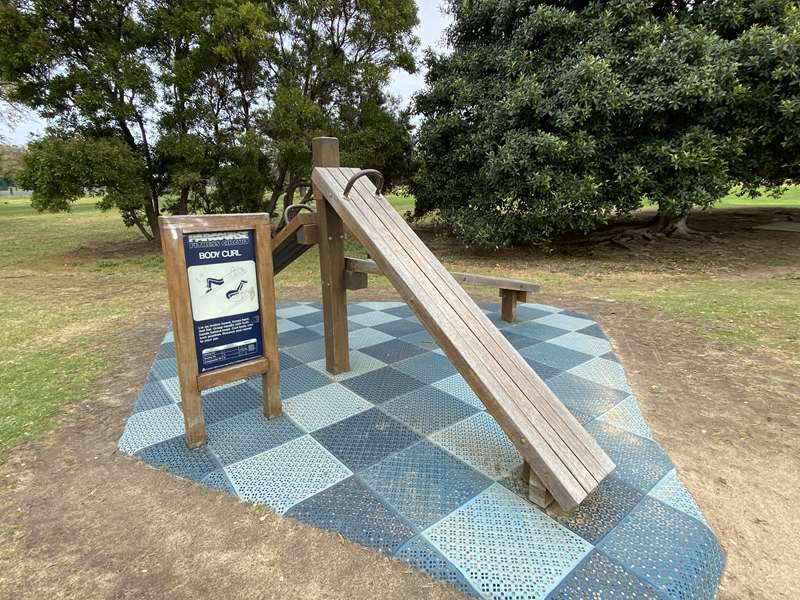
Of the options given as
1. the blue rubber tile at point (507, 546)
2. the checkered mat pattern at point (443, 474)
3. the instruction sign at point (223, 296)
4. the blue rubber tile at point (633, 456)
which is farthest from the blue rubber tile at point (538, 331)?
the instruction sign at point (223, 296)

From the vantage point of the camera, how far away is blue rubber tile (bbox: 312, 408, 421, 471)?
2371 mm

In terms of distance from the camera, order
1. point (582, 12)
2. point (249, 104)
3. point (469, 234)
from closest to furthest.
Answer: point (582, 12), point (469, 234), point (249, 104)

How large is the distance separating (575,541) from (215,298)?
2.07 m

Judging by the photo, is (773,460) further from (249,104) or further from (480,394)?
(249,104)

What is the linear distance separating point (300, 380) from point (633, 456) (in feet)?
7.32

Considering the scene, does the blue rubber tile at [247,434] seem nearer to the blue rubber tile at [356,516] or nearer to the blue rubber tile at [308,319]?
the blue rubber tile at [356,516]

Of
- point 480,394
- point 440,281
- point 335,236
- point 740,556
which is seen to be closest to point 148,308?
point 335,236

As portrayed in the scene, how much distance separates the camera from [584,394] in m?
3.10

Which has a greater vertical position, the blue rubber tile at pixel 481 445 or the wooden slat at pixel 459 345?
the wooden slat at pixel 459 345

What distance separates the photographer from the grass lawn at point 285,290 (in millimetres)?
3578

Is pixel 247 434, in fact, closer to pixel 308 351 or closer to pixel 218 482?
pixel 218 482

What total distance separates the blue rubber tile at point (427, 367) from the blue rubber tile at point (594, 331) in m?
1.66

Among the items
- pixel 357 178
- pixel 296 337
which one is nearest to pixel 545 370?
pixel 357 178

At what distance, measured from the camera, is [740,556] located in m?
1.73
